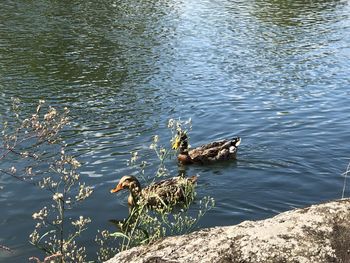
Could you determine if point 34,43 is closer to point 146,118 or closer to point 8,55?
point 8,55

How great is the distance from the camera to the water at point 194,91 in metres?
11.2

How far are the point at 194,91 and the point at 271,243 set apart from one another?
53.7ft

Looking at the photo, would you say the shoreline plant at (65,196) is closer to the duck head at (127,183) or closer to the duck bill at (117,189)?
the duck head at (127,183)

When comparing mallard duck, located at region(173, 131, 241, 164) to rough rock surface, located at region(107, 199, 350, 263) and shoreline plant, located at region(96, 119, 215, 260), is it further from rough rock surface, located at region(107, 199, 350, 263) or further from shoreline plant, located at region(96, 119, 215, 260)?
rough rock surface, located at region(107, 199, 350, 263)

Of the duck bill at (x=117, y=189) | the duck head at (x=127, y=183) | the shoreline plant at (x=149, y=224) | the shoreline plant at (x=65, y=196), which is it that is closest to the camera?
the shoreline plant at (x=149, y=224)

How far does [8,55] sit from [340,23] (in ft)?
66.2

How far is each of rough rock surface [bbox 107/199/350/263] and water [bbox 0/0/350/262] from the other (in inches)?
247

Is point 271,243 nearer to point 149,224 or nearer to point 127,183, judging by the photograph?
point 149,224

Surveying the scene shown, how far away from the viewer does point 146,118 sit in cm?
1600

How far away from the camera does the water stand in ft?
36.8

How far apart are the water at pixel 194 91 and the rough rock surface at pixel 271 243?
627cm

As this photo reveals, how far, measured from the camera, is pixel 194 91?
749 inches

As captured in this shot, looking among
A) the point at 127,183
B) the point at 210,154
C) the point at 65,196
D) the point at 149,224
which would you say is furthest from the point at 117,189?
the point at 149,224

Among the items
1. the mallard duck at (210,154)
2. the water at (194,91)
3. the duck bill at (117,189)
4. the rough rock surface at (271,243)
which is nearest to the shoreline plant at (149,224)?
the water at (194,91)
